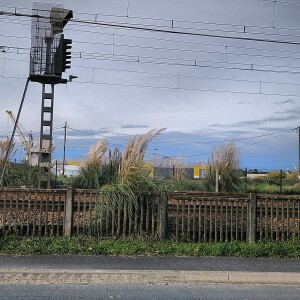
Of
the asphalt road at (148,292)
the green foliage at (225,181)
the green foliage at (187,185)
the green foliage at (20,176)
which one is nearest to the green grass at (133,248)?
the asphalt road at (148,292)

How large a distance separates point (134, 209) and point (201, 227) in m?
1.41

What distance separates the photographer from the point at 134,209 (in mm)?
8906

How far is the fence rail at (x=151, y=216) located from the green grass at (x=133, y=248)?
11.9 inches

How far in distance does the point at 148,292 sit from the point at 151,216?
294 centimetres

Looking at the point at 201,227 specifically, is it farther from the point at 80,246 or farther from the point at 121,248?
the point at 80,246

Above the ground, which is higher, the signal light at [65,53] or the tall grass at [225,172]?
the signal light at [65,53]

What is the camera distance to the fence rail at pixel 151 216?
8.86 m

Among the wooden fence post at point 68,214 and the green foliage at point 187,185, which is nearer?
the wooden fence post at point 68,214

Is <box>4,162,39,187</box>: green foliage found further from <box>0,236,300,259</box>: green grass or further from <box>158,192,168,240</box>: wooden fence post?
<box>158,192,168,240</box>: wooden fence post

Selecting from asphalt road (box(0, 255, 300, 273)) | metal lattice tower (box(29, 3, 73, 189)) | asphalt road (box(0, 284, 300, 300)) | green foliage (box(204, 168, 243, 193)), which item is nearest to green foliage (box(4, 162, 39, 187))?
metal lattice tower (box(29, 3, 73, 189))

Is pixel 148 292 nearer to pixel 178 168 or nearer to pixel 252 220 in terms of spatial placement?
pixel 252 220

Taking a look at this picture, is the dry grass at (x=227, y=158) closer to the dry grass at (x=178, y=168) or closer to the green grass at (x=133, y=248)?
the dry grass at (x=178, y=168)

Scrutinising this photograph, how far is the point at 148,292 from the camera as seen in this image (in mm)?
6105

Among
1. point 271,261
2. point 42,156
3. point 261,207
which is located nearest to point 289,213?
point 261,207
